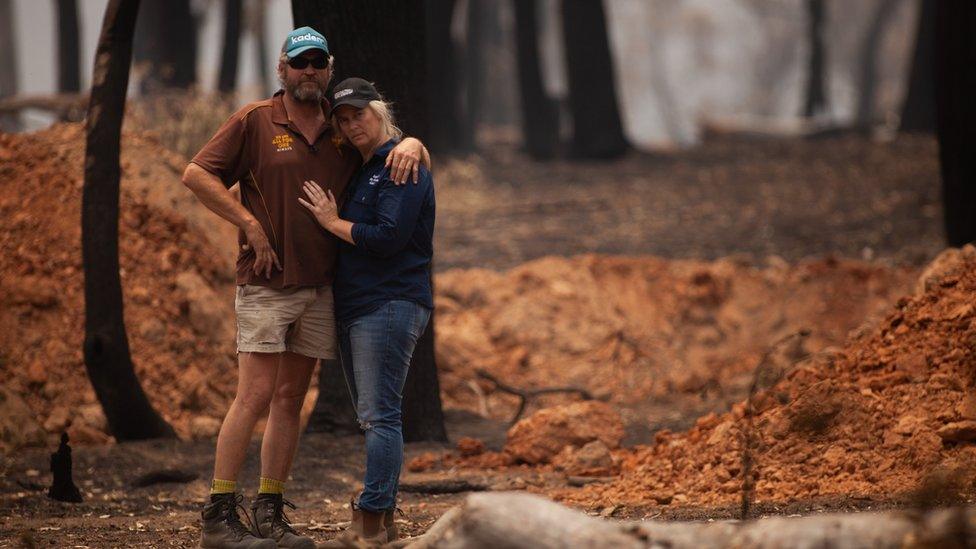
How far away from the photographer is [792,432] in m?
7.01

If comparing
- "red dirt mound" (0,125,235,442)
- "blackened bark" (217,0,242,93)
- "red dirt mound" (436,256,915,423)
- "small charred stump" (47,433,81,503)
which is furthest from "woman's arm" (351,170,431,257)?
"blackened bark" (217,0,242,93)

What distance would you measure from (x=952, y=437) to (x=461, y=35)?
954 inches

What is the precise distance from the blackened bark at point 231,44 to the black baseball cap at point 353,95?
52.1ft

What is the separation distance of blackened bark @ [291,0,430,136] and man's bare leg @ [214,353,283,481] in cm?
294

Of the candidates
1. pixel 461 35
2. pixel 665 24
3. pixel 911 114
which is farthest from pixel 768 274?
pixel 665 24

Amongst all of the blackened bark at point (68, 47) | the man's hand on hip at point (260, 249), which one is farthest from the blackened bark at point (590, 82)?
the man's hand on hip at point (260, 249)

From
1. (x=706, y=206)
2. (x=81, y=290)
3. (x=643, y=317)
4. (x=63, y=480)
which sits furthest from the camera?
(x=706, y=206)

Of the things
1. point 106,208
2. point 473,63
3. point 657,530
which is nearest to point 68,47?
point 473,63

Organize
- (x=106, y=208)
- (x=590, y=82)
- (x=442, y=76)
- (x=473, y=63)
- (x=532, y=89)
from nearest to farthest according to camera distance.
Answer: (x=106, y=208) < (x=590, y=82) < (x=442, y=76) < (x=532, y=89) < (x=473, y=63)

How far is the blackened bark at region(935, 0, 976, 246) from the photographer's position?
37.7 feet

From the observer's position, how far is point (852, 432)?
6.88 meters

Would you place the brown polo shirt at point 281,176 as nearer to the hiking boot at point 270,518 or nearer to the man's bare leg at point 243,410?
the man's bare leg at point 243,410

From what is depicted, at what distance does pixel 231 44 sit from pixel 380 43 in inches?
537

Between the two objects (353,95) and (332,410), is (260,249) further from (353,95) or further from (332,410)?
(332,410)
